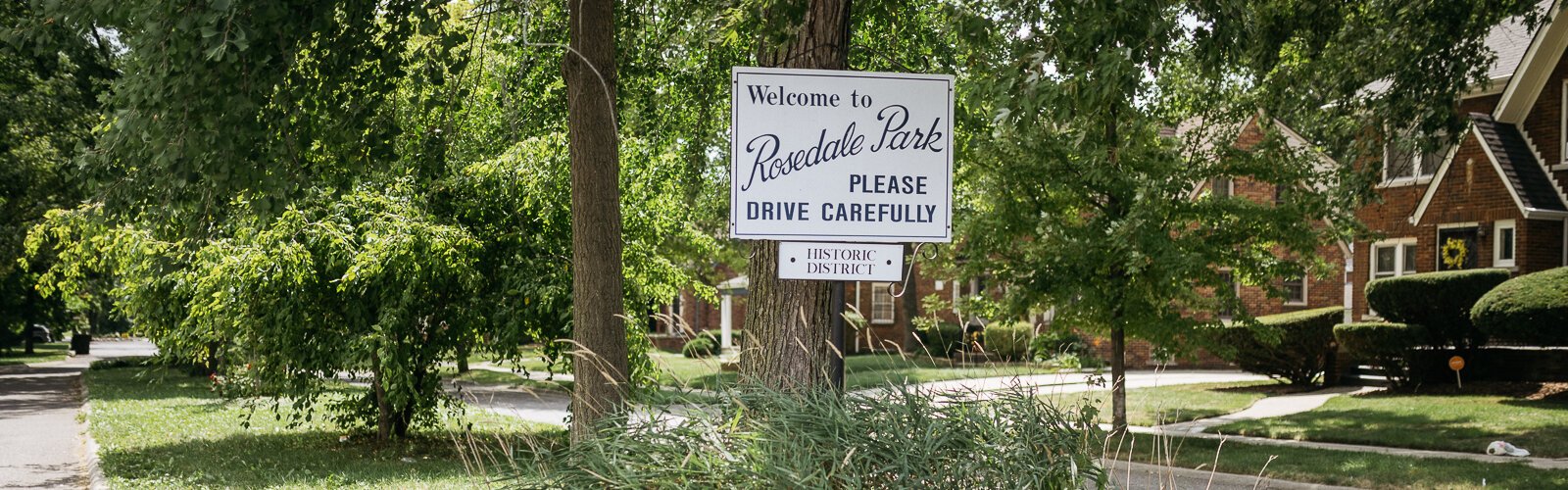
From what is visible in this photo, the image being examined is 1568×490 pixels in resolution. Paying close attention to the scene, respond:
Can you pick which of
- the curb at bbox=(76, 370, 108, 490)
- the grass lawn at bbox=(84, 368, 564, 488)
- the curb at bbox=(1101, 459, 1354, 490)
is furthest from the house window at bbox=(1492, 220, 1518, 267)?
the curb at bbox=(76, 370, 108, 490)

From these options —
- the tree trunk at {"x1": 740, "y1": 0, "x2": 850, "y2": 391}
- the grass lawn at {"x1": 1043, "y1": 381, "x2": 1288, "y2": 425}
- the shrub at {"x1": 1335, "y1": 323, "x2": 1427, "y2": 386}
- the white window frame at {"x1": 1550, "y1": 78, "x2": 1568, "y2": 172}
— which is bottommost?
the grass lawn at {"x1": 1043, "y1": 381, "x2": 1288, "y2": 425}

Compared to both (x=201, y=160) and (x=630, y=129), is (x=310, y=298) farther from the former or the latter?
(x=201, y=160)

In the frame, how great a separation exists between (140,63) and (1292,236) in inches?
480

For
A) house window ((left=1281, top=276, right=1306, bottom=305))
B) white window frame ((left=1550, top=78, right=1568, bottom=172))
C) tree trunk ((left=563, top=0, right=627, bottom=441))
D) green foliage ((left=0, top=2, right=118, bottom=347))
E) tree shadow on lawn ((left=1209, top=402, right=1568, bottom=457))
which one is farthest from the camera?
house window ((left=1281, top=276, right=1306, bottom=305))

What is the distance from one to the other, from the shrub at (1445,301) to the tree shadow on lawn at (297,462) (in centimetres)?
1596

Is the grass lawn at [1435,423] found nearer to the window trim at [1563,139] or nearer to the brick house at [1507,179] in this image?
the brick house at [1507,179]

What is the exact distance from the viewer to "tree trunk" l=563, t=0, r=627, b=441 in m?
7.43

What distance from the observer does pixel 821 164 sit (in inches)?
Answer: 199

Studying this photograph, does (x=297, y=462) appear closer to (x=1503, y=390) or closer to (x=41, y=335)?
(x=1503, y=390)

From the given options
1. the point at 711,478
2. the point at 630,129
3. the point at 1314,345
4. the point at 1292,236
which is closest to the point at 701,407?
the point at 711,478

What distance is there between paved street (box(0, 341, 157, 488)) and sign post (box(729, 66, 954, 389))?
8380 millimetres

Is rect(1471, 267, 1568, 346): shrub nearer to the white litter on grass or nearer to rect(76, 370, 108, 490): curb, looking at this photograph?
the white litter on grass

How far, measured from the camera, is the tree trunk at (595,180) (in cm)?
743

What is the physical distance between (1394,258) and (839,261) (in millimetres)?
24803
